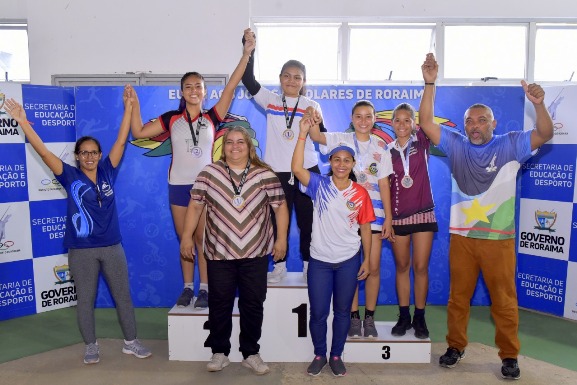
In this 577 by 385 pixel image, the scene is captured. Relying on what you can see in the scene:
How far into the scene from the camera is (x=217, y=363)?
300 centimetres

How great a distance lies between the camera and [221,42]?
6.20 m

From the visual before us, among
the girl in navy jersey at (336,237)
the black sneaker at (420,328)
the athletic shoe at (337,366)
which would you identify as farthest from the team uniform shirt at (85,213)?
A: the black sneaker at (420,328)

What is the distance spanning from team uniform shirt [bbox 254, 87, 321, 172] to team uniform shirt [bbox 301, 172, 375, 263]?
452mm

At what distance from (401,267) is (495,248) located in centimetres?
64

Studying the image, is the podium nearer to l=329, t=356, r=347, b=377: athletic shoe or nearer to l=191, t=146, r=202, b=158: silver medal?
l=329, t=356, r=347, b=377: athletic shoe

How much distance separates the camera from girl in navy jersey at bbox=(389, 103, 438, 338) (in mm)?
3133

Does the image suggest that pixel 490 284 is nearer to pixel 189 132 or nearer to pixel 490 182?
pixel 490 182

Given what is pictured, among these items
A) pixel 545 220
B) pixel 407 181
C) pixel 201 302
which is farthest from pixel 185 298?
pixel 545 220

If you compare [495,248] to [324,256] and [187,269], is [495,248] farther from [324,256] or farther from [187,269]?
[187,269]

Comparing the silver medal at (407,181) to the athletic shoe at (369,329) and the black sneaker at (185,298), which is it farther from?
the black sneaker at (185,298)

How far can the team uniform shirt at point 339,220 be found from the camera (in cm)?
283

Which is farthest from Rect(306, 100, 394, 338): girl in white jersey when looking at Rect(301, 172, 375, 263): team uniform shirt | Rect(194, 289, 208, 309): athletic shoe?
Rect(194, 289, 208, 309): athletic shoe

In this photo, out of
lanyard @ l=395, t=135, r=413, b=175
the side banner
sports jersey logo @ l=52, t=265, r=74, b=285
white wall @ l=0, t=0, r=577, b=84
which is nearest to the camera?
lanyard @ l=395, t=135, r=413, b=175

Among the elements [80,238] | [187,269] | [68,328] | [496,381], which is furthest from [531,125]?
[68,328]
